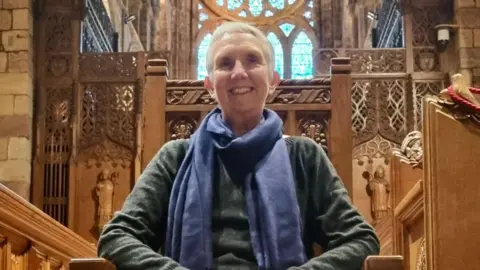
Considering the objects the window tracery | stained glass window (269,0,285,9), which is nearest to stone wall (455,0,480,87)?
the window tracery

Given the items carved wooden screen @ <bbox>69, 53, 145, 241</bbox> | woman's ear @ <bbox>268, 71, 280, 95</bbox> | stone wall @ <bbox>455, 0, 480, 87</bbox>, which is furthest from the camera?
carved wooden screen @ <bbox>69, 53, 145, 241</bbox>

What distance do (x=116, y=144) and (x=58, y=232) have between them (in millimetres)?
5033

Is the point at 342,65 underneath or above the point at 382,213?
above

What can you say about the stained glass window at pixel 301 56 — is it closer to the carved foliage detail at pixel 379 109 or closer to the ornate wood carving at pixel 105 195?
the carved foliage detail at pixel 379 109

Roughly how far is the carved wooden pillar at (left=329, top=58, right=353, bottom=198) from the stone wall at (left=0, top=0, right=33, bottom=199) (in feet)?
18.0

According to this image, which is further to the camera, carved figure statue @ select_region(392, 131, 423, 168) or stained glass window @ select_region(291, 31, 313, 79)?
stained glass window @ select_region(291, 31, 313, 79)

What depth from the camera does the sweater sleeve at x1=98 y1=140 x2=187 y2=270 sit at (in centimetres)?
195

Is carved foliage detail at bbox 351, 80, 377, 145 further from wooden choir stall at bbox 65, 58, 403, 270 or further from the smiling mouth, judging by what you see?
the smiling mouth

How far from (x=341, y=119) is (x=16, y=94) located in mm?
5826

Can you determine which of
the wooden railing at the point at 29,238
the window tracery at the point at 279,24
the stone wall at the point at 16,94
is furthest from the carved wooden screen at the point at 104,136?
the window tracery at the point at 279,24

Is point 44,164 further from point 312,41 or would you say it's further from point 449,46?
point 312,41

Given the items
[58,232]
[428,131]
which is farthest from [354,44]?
[428,131]

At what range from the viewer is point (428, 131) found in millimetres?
2393

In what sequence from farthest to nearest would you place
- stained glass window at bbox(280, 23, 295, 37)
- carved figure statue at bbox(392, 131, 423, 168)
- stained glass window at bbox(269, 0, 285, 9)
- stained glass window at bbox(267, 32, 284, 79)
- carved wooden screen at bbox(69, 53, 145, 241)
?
stained glass window at bbox(269, 0, 285, 9)
stained glass window at bbox(280, 23, 295, 37)
stained glass window at bbox(267, 32, 284, 79)
carved wooden screen at bbox(69, 53, 145, 241)
carved figure statue at bbox(392, 131, 423, 168)
